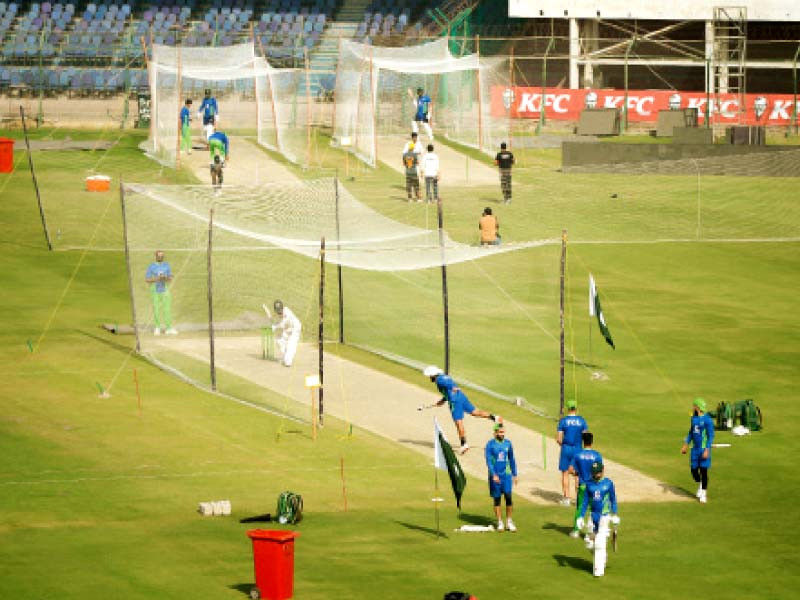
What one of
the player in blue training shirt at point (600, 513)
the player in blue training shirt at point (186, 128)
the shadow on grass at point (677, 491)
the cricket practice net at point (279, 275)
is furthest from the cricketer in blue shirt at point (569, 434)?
the player in blue training shirt at point (186, 128)

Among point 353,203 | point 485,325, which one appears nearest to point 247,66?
point 353,203

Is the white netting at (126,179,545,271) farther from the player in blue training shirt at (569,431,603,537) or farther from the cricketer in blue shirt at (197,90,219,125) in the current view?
the cricketer in blue shirt at (197,90,219,125)

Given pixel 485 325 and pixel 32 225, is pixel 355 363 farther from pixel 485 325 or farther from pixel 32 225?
pixel 32 225

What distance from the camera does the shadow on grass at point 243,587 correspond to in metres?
21.0

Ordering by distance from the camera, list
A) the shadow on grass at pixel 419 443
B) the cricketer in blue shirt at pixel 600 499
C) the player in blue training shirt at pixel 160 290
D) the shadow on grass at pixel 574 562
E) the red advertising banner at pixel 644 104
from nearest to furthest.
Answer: the cricketer in blue shirt at pixel 600 499 < the shadow on grass at pixel 574 562 < the shadow on grass at pixel 419 443 < the player in blue training shirt at pixel 160 290 < the red advertising banner at pixel 644 104

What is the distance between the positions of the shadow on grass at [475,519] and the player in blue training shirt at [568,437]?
1.58 metres

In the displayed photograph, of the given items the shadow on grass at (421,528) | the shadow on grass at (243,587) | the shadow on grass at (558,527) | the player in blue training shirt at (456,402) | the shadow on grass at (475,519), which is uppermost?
the player in blue training shirt at (456,402)

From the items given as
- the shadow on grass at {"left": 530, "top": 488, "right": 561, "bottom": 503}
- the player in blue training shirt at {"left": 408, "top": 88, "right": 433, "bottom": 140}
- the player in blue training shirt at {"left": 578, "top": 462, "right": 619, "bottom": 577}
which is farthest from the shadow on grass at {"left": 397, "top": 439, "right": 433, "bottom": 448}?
the player in blue training shirt at {"left": 408, "top": 88, "right": 433, "bottom": 140}

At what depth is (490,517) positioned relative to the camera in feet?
83.3

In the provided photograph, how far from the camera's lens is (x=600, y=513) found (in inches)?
893

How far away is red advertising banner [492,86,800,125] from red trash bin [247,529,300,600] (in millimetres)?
52093

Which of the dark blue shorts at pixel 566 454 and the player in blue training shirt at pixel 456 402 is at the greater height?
the player in blue training shirt at pixel 456 402

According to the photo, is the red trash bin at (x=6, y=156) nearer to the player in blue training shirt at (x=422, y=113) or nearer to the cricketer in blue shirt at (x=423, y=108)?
the player in blue training shirt at (x=422, y=113)

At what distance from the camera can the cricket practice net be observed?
35.2m
